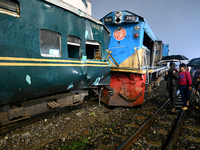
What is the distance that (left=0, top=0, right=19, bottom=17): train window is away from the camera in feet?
8.04

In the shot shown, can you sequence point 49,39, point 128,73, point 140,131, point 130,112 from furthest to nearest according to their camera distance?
point 128,73
point 130,112
point 140,131
point 49,39

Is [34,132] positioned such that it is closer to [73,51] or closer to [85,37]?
[73,51]

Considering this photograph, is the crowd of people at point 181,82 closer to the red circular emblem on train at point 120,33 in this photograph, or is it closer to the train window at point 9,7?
the red circular emblem on train at point 120,33

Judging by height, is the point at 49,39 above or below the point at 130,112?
above

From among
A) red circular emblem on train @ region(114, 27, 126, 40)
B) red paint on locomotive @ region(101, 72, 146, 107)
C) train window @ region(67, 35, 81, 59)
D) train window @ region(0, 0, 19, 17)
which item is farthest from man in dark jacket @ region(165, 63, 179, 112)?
train window @ region(0, 0, 19, 17)

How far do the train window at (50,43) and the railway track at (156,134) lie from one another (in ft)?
9.24

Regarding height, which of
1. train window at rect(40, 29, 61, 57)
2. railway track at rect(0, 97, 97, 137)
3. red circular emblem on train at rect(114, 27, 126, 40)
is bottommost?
railway track at rect(0, 97, 97, 137)

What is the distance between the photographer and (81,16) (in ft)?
13.5

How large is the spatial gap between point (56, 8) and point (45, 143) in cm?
340

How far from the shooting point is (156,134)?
3543 millimetres

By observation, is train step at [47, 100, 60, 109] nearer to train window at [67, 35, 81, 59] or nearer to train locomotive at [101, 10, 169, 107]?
train window at [67, 35, 81, 59]

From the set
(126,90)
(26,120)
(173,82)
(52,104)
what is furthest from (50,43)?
(173,82)

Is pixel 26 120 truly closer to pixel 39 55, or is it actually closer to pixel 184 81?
pixel 39 55

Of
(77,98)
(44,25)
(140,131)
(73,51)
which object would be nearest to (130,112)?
(140,131)
